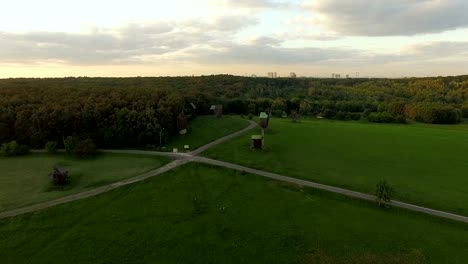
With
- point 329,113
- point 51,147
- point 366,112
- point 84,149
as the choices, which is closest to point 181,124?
point 84,149

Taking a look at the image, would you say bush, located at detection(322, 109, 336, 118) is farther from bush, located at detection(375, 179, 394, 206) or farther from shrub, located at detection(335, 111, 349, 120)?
bush, located at detection(375, 179, 394, 206)

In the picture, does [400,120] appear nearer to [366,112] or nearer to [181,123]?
[366,112]

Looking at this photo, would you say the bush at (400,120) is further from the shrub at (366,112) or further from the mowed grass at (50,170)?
the mowed grass at (50,170)

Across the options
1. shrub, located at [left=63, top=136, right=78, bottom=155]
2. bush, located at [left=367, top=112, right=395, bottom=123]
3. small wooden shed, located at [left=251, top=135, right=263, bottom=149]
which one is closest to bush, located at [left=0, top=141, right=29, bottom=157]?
shrub, located at [left=63, top=136, right=78, bottom=155]

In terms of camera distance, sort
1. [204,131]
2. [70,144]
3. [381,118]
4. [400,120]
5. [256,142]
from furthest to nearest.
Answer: [381,118], [400,120], [204,131], [256,142], [70,144]

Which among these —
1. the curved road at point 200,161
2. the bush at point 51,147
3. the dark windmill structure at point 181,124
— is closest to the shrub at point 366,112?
the dark windmill structure at point 181,124

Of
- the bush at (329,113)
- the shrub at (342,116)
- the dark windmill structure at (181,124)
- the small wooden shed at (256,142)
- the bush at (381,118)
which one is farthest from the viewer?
the bush at (329,113)

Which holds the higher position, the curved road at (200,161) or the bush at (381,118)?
the bush at (381,118)
